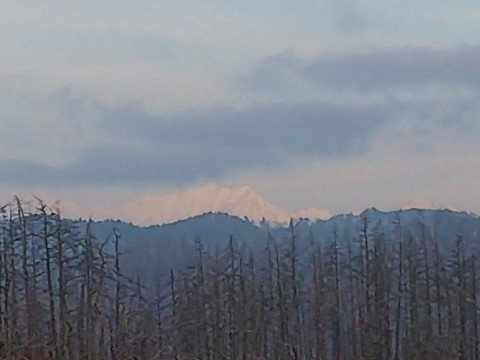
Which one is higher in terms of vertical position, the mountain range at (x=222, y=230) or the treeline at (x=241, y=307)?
the mountain range at (x=222, y=230)

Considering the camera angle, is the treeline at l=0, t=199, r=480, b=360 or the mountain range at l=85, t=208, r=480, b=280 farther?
the mountain range at l=85, t=208, r=480, b=280

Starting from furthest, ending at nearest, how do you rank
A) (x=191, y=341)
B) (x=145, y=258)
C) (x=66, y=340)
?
(x=145, y=258) < (x=191, y=341) < (x=66, y=340)

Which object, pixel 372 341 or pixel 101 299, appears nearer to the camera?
pixel 101 299

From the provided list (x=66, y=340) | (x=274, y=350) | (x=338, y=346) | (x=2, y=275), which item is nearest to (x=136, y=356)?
(x=66, y=340)

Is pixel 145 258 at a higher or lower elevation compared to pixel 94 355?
higher

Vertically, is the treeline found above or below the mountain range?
below

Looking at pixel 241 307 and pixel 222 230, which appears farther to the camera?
pixel 222 230

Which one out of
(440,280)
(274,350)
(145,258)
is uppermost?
(145,258)

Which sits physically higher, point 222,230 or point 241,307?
point 222,230

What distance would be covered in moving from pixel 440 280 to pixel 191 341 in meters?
10.7

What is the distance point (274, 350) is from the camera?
40062mm

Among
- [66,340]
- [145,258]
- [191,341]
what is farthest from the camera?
[145,258]

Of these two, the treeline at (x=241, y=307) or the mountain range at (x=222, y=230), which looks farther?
the mountain range at (x=222, y=230)

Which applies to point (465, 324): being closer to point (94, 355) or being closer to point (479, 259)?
point (479, 259)
